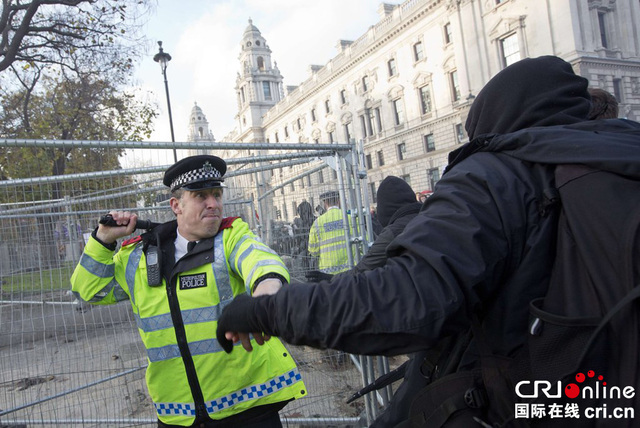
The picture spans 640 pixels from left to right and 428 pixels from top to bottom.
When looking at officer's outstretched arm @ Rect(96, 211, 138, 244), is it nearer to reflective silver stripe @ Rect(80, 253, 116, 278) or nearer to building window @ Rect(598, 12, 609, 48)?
reflective silver stripe @ Rect(80, 253, 116, 278)

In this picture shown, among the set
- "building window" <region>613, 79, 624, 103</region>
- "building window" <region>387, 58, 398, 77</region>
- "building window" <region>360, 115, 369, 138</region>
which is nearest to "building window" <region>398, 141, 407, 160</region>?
"building window" <region>360, 115, 369, 138</region>

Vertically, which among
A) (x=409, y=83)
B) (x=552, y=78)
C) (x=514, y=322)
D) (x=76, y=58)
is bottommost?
(x=514, y=322)

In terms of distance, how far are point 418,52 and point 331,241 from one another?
38.3m

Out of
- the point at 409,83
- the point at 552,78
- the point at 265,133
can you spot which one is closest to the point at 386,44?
the point at 409,83

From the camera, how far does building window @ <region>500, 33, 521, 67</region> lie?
1220 inches

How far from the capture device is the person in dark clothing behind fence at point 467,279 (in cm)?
107

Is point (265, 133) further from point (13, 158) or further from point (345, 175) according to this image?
point (345, 175)

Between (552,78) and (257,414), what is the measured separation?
76.1 inches

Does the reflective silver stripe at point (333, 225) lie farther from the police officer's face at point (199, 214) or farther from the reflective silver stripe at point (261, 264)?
the reflective silver stripe at point (261, 264)

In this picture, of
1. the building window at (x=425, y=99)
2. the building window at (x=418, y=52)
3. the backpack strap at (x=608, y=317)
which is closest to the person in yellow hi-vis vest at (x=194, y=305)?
the backpack strap at (x=608, y=317)

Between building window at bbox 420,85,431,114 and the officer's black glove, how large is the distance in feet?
130

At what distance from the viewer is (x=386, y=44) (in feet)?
138

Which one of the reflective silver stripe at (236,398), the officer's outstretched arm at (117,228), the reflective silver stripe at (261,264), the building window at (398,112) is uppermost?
the building window at (398,112)

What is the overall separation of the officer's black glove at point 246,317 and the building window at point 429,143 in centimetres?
3870
